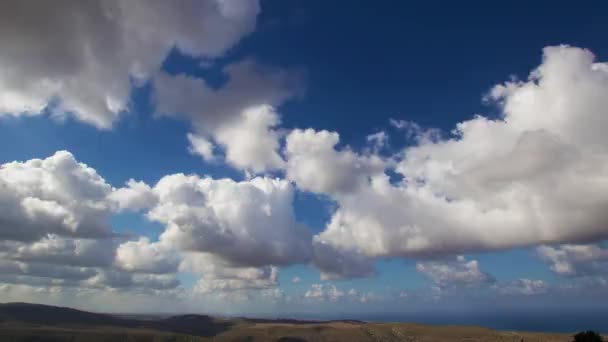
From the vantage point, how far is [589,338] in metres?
172
